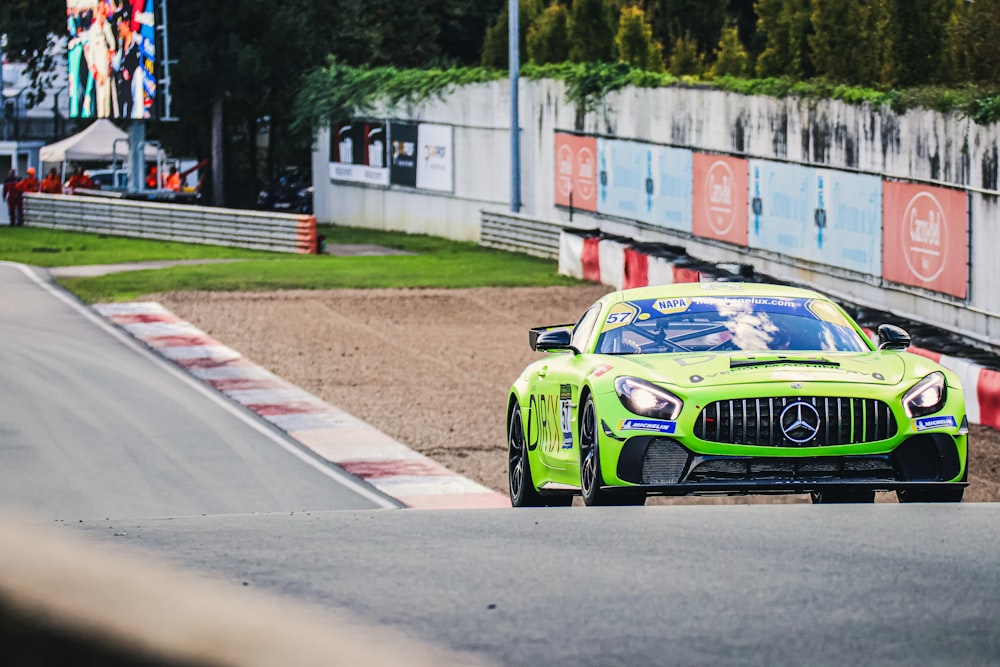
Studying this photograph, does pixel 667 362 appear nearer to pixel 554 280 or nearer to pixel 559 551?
pixel 559 551


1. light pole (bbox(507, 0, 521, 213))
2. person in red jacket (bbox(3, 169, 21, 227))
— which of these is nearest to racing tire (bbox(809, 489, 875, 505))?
light pole (bbox(507, 0, 521, 213))

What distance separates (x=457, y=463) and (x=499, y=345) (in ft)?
29.5

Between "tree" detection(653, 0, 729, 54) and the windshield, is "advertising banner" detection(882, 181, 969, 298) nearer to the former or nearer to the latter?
the windshield

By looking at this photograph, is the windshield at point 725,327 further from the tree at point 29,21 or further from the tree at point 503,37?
the tree at point 29,21

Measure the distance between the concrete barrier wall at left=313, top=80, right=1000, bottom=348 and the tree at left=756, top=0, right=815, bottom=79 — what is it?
10.8 feet

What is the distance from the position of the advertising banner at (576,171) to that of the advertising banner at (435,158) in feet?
19.5

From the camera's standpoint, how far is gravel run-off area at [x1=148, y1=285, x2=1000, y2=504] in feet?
58.5

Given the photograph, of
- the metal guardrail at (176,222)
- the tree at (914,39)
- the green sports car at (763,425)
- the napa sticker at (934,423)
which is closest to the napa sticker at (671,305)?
the green sports car at (763,425)

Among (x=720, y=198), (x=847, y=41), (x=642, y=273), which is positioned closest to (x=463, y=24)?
(x=720, y=198)

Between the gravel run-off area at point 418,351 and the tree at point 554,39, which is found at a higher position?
the tree at point 554,39

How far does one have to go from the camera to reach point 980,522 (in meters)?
6.90

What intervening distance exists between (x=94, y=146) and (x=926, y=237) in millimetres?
46843

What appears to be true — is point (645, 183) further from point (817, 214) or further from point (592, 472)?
point (592, 472)

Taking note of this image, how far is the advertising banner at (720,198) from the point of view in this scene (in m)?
32.5
